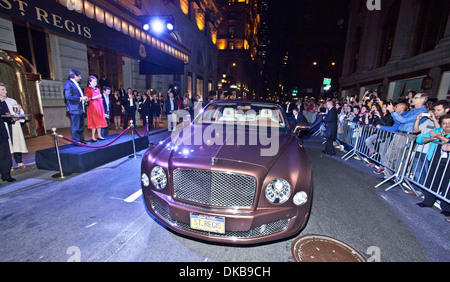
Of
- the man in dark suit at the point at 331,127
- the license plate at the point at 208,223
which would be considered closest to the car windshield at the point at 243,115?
the license plate at the point at 208,223

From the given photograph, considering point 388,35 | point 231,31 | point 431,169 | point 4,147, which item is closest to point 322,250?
point 431,169

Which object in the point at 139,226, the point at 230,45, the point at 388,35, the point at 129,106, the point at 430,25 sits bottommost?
the point at 139,226

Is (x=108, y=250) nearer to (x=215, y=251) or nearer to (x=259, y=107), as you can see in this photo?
(x=215, y=251)

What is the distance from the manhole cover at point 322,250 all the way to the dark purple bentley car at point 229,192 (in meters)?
0.40

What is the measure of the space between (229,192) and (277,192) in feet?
1.70

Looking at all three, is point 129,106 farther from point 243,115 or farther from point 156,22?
point 243,115

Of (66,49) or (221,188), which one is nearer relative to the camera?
(221,188)

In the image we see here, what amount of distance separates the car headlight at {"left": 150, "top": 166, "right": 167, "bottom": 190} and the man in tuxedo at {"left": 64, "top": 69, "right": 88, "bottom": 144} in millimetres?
4383

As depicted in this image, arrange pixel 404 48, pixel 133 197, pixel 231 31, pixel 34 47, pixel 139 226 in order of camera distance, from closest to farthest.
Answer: pixel 139 226
pixel 133 197
pixel 34 47
pixel 404 48
pixel 231 31

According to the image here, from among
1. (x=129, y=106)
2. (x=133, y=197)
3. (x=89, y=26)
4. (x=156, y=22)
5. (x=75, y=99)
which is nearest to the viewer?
(x=133, y=197)

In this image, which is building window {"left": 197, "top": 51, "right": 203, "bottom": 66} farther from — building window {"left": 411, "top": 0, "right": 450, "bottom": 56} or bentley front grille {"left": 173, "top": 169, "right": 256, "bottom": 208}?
bentley front grille {"left": 173, "top": 169, "right": 256, "bottom": 208}

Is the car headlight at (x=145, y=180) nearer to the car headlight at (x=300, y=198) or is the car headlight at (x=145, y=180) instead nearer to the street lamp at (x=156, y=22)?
the car headlight at (x=300, y=198)

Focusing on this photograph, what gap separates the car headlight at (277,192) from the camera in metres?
2.04

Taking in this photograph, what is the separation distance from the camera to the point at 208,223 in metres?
2.00
